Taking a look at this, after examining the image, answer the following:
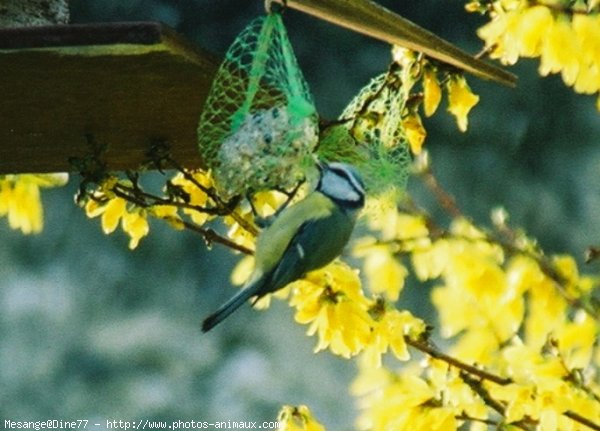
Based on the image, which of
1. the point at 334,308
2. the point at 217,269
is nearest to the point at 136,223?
the point at 334,308

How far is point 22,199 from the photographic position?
1.63 meters

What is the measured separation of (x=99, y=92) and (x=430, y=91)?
16.5 inches

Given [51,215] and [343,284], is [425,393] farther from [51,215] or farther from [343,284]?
[51,215]

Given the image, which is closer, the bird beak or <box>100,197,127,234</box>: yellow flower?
the bird beak

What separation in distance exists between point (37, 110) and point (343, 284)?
0.38 meters

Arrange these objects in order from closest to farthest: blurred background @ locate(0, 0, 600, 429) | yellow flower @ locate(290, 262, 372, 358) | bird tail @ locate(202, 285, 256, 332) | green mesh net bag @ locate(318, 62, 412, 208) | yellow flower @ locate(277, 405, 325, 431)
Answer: bird tail @ locate(202, 285, 256, 332)
green mesh net bag @ locate(318, 62, 412, 208)
yellow flower @ locate(290, 262, 372, 358)
yellow flower @ locate(277, 405, 325, 431)
blurred background @ locate(0, 0, 600, 429)

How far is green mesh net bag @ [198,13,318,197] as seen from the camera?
1229 mm

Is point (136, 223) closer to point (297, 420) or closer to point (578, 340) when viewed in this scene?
point (297, 420)

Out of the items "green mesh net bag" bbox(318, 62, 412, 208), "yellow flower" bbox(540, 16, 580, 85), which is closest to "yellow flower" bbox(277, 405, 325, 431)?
"green mesh net bag" bbox(318, 62, 412, 208)

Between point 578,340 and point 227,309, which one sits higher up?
point 227,309

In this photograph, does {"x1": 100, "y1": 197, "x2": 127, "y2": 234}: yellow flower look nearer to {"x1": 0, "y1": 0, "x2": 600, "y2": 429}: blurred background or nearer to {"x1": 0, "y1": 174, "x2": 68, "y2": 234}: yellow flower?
{"x1": 0, "y1": 174, "x2": 68, "y2": 234}: yellow flower

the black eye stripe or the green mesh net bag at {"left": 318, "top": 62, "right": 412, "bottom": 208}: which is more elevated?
the black eye stripe

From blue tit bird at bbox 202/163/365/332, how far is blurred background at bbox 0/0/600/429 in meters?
2.43

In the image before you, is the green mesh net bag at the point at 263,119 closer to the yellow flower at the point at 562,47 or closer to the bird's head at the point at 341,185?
the bird's head at the point at 341,185
